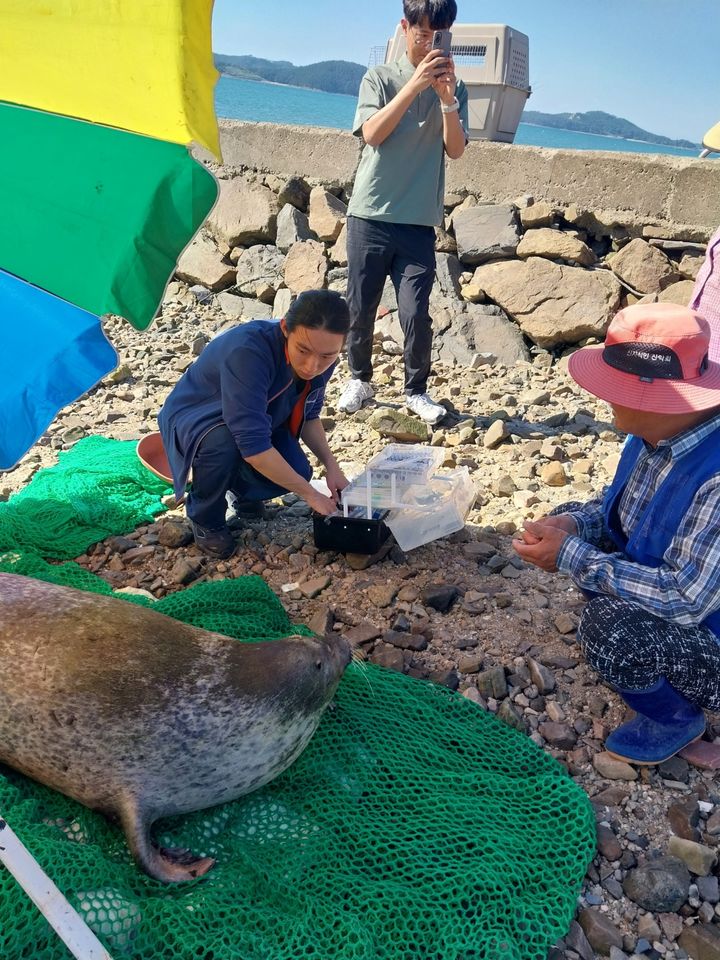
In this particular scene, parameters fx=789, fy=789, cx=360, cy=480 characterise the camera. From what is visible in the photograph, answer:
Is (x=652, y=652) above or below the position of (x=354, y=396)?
above

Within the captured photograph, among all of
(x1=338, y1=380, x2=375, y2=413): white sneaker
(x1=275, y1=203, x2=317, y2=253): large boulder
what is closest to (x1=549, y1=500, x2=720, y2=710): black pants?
(x1=338, y1=380, x2=375, y2=413): white sneaker

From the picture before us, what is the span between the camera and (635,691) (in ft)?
9.57

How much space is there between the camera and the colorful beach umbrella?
66.1 inches

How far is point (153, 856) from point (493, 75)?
761 cm

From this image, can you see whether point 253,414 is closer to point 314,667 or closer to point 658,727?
point 314,667

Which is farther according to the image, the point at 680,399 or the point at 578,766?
the point at 578,766

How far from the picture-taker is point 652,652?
9.16 feet

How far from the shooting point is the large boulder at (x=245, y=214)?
29.1 feet

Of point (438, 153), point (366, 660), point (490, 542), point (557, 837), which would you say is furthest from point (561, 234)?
point (557, 837)

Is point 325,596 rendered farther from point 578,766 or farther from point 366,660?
point 578,766

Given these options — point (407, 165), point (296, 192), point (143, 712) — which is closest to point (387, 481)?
point (143, 712)

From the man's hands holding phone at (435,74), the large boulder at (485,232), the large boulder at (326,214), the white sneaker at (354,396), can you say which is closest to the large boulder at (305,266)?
the large boulder at (326,214)

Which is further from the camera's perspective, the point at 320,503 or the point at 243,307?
the point at 243,307

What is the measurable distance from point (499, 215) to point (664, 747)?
18.5 feet
